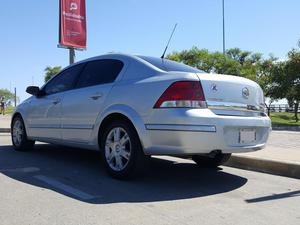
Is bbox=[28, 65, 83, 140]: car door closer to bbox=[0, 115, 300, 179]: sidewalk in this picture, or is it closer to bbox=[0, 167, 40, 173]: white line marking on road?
bbox=[0, 167, 40, 173]: white line marking on road

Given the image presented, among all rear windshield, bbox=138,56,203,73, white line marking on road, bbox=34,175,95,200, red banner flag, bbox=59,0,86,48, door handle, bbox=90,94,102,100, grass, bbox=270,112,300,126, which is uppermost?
red banner flag, bbox=59,0,86,48

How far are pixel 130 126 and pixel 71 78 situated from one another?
1.97 metres

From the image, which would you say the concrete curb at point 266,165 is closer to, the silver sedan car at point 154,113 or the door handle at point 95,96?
the silver sedan car at point 154,113

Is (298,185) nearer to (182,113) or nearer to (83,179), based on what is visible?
(182,113)

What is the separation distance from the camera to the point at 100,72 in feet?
21.4

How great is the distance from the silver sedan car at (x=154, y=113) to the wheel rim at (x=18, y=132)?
1.62 m

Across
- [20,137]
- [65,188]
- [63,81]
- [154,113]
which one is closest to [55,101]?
[63,81]

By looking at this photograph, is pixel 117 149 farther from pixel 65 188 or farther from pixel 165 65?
pixel 165 65

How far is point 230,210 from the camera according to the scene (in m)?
4.49

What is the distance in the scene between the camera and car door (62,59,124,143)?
623 centimetres

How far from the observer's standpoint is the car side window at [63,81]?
23.3 feet

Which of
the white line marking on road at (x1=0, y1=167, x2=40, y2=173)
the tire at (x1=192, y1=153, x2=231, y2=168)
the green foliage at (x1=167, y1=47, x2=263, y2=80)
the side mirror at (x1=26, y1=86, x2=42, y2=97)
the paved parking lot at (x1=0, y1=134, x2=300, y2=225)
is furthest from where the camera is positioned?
the green foliage at (x1=167, y1=47, x2=263, y2=80)

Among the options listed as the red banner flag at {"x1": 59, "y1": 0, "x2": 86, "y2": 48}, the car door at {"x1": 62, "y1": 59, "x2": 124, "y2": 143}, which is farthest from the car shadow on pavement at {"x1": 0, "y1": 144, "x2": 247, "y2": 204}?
the red banner flag at {"x1": 59, "y1": 0, "x2": 86, "y2": 48}

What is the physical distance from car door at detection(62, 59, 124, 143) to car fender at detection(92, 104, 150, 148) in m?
0.12
